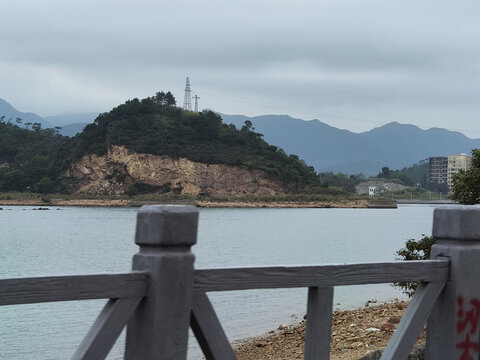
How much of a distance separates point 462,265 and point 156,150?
120118 millimetres

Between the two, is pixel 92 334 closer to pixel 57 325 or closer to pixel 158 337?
pixel 158 337

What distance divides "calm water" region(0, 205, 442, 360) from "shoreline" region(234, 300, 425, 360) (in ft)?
3.58

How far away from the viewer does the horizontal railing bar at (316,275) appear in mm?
2736

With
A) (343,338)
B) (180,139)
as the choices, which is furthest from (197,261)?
(180,139)

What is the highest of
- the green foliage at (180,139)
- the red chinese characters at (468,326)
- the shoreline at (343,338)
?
the green foliage at (180,139)

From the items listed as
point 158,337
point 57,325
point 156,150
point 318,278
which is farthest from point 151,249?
point 156,150

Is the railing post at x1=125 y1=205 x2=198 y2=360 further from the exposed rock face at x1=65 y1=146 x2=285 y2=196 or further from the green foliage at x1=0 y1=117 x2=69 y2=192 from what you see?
the green foliage at x1=0 y1=117 x2=69 y2=192

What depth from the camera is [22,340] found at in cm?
1675

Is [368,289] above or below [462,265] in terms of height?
below

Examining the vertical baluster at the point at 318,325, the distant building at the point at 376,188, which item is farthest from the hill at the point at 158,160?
the vertical baluster at the point at 318,325

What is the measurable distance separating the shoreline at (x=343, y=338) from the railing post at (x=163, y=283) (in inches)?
302

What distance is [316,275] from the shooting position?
298 centimetres

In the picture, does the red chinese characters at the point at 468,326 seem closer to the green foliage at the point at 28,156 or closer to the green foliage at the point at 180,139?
the green foliage at the point at 180,139

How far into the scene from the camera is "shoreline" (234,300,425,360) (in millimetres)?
11203
